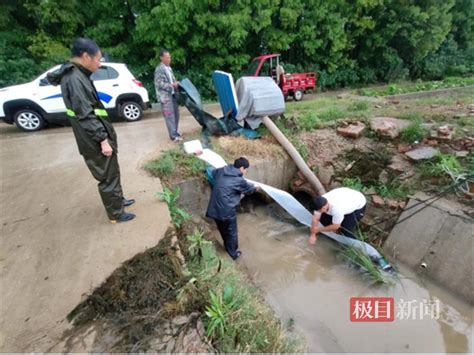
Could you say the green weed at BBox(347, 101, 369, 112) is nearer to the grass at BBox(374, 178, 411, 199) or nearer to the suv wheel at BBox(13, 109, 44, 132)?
the grass at BBox(374, 178, 411, 199)

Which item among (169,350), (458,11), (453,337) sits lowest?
(453,337)

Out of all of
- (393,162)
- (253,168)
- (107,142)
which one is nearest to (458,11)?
(393,162)

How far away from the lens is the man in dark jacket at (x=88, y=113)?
2.12 m

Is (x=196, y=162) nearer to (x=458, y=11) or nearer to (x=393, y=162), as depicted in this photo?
(x=393, y=162)

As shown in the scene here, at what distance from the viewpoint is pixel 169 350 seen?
161 centimetres

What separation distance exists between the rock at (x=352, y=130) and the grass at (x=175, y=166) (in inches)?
113

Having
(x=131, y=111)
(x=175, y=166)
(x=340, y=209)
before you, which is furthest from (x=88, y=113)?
(x=131, y=111)

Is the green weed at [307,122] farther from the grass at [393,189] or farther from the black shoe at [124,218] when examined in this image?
the black shoe at [124,218]

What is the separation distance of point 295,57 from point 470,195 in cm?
1037

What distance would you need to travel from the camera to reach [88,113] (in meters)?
2.19

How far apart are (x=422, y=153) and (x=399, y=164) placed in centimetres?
38

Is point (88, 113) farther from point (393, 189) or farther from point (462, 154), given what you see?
point (462, 154)

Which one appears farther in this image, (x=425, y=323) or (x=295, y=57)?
(x=295, y=57)

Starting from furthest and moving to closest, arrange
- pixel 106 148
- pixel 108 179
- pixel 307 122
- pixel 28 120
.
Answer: pixel 28 120, pixel 307 122, pixel 108 179, pixel 106 148
